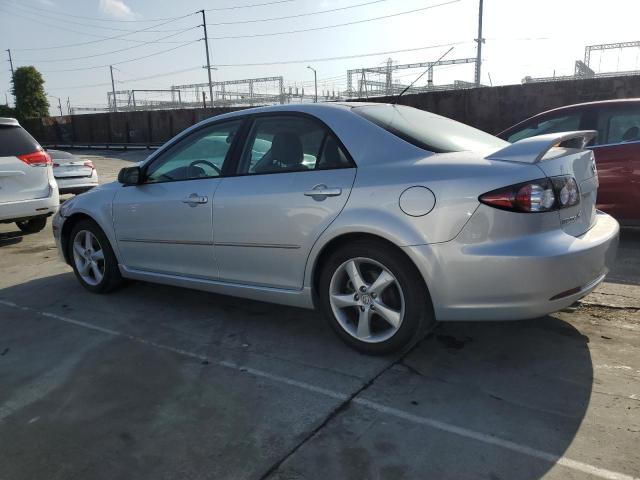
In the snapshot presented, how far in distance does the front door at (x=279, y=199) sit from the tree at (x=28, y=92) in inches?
1978

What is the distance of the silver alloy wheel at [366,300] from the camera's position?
3.20 m

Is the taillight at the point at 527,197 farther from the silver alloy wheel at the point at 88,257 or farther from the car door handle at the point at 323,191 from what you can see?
the silver alloy wheel at the point at 88,257

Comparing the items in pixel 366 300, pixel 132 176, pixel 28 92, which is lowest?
pixel 366 300

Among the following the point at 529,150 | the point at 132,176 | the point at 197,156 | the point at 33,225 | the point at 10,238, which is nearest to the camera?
the point at 529,150

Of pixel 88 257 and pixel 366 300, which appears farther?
pixel 88 257

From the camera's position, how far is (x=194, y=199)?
398cm

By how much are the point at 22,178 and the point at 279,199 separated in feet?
17.0

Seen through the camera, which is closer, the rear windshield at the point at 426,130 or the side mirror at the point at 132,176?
the rear windshield at the point at 426,130

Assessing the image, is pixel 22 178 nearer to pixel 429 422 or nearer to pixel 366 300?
pixel 366 300

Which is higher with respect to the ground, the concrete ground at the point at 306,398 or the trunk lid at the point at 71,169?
the trunk lid at the point at 71,169

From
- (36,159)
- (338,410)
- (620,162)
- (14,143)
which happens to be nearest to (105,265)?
(338,410)

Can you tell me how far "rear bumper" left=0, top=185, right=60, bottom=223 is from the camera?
6949 mm

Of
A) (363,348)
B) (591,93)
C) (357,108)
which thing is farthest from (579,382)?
(591,93)

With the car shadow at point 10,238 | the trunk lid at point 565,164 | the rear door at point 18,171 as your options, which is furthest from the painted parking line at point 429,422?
the car shadow at point 10,238
